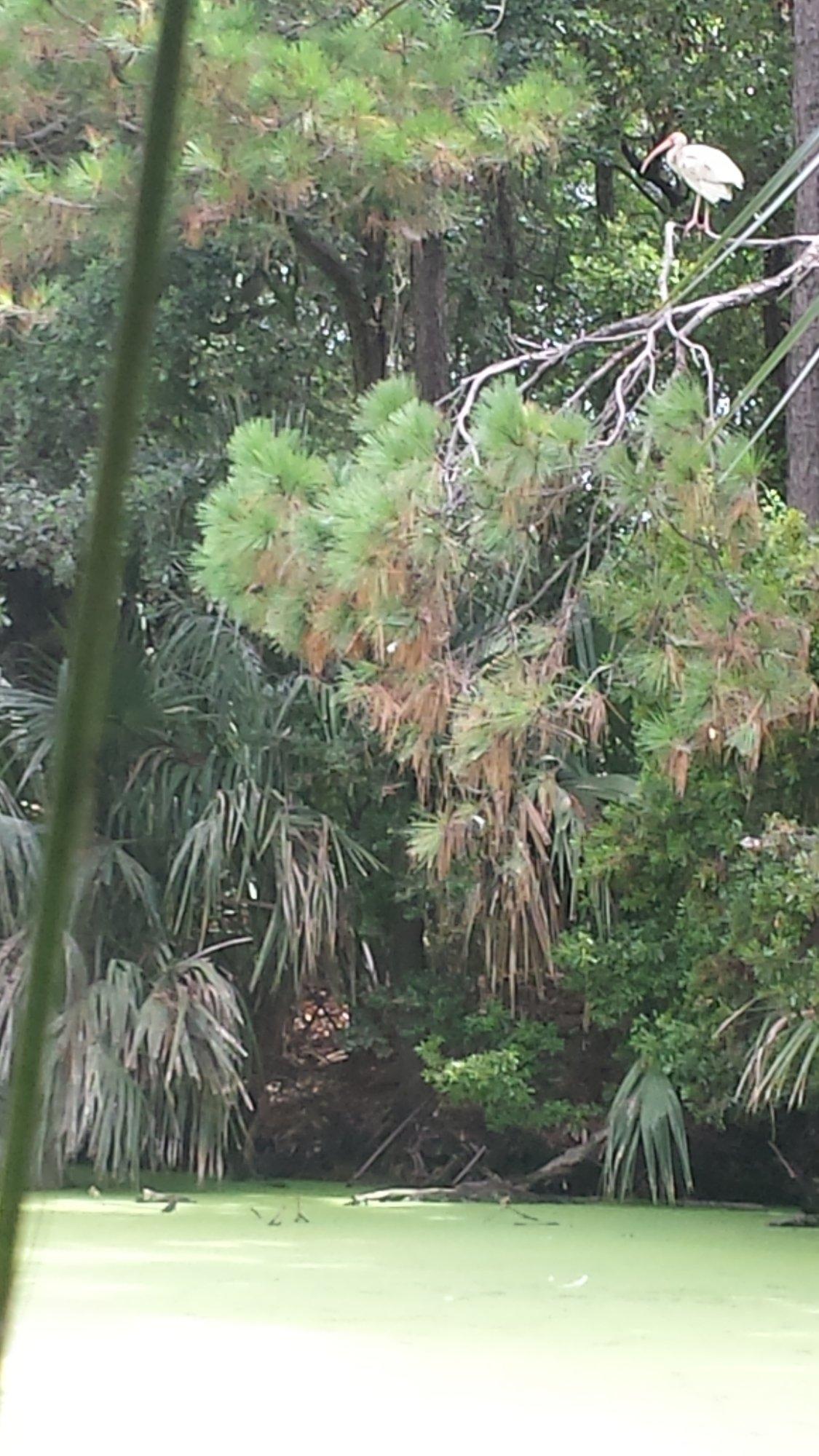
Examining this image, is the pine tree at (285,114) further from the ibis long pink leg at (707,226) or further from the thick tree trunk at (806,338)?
the thick tree trunk at (806,338)

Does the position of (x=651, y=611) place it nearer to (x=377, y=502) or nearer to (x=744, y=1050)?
(x=377, y=502)

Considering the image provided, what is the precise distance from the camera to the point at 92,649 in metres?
0.20

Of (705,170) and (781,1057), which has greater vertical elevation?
(705,170)

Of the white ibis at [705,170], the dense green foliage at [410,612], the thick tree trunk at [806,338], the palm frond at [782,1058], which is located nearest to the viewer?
the dense green foliage at [410,612]

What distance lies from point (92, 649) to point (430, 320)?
6.43 m

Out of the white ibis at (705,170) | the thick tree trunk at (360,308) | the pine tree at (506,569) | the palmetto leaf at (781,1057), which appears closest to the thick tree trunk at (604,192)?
the thick tree trunk at (360,308)

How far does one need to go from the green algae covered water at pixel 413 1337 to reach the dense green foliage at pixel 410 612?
1.89 feet

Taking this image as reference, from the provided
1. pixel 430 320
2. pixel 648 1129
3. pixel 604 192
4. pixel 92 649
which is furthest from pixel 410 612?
pixel 604 192

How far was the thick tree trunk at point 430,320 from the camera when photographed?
6.50 meters

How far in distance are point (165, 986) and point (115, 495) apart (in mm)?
5465

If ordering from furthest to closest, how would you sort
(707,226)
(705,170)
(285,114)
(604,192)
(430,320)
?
(604,192) → (430,320) → (285,114) → (705,170) → (707,226)

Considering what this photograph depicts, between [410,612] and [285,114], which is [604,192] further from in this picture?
[410,612]

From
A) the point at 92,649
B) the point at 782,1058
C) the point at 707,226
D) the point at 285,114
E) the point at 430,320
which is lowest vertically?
the point at 92,649

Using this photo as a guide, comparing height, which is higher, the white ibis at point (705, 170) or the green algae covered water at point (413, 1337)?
the white ibis at point (705, 170)
